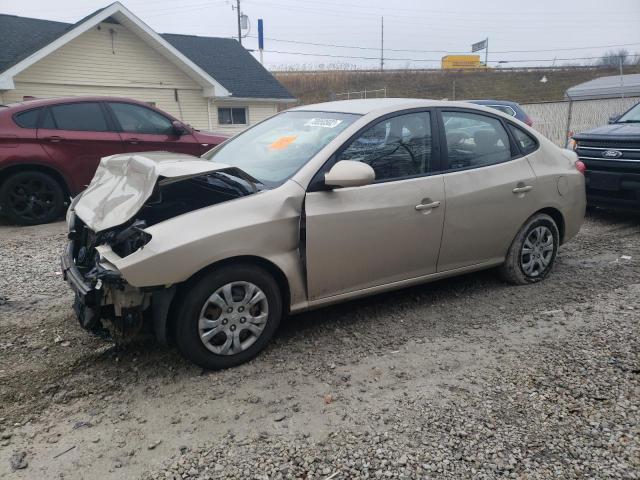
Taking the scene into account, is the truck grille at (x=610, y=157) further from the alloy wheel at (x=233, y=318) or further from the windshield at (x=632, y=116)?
the alloy wheel at (x=233, y=318)

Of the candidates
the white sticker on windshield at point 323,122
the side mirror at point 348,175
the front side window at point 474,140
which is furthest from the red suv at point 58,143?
the side mirror at point 348,175

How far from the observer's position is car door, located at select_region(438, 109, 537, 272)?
13.3 ft

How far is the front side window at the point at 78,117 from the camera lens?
286 inches

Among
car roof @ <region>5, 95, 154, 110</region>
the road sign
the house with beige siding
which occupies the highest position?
the road sign

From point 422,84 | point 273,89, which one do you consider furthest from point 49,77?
point 422,84

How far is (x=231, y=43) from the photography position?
22578mm

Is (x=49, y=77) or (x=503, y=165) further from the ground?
(x=49, y=77)

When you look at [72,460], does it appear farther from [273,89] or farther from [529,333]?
[273,89]

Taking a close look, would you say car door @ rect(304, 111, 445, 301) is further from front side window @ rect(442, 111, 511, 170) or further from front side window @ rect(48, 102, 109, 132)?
front side window @ rect(48, 102, 109, 132)

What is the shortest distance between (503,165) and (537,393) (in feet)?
6.85

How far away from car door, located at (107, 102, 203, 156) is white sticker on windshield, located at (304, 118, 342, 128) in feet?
15.0

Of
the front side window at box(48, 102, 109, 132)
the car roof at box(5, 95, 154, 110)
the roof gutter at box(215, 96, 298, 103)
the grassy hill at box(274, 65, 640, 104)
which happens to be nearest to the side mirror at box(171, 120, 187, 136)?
the car roof at box(5, 95, 154, 110)

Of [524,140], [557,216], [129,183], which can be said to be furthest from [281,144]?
[557,216]

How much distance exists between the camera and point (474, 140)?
Answer: 429 cm
